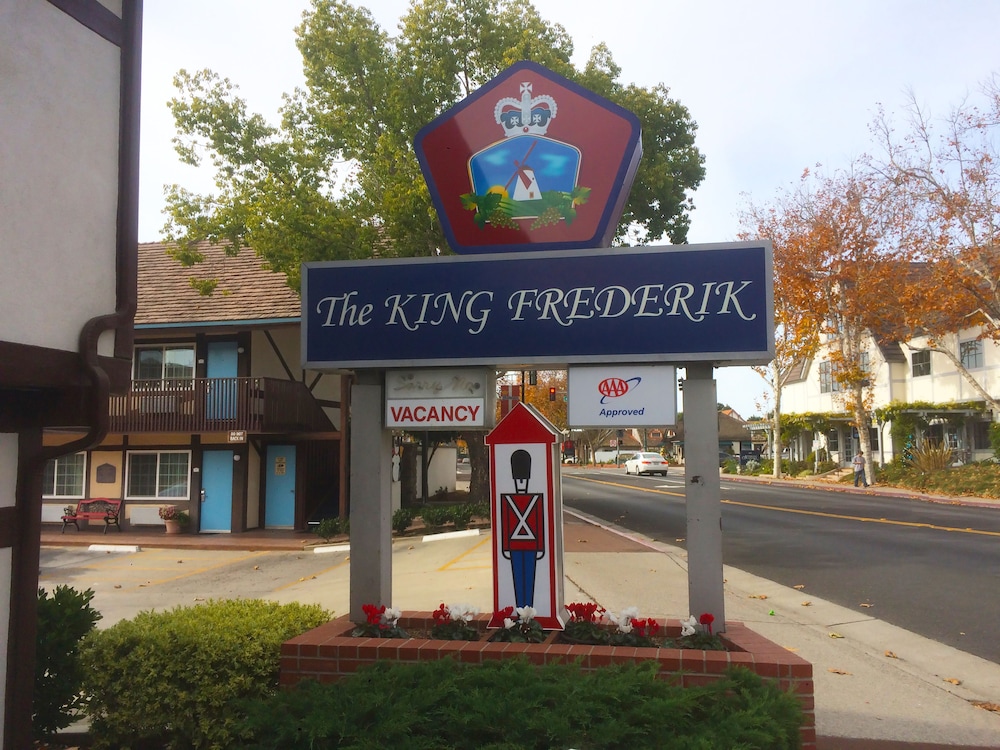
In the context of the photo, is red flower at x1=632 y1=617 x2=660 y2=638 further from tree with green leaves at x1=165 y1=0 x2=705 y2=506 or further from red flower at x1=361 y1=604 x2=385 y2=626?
tree with green leaves at x1=165 y1=0 x2=705 y2=506

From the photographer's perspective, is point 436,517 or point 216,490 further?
point 216,490

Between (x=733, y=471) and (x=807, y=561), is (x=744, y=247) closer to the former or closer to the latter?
(x=807, y=561)

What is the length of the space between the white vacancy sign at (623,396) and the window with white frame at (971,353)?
3490 cm

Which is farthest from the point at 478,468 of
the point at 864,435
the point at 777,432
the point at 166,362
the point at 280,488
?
the point at 777,432

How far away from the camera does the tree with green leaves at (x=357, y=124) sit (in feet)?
54.0

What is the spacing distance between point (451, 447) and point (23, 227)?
27.9 m

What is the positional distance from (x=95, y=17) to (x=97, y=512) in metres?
18.9

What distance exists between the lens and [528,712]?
12.8 ft

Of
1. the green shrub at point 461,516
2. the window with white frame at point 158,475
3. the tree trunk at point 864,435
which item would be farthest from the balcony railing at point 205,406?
the tree trunk at point 864,435

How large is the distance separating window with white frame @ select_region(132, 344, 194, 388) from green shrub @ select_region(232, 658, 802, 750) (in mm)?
18522

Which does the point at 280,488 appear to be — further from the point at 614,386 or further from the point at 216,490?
the point at 614,386

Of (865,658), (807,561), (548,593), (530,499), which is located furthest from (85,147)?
(807,561)

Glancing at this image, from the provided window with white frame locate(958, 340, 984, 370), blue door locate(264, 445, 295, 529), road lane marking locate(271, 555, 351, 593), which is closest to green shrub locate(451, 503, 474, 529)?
blue door locate(264, 445, 295, 529)

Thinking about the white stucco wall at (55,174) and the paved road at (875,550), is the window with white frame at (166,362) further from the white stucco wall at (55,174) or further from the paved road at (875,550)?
the white stucco wall at (55,174)
